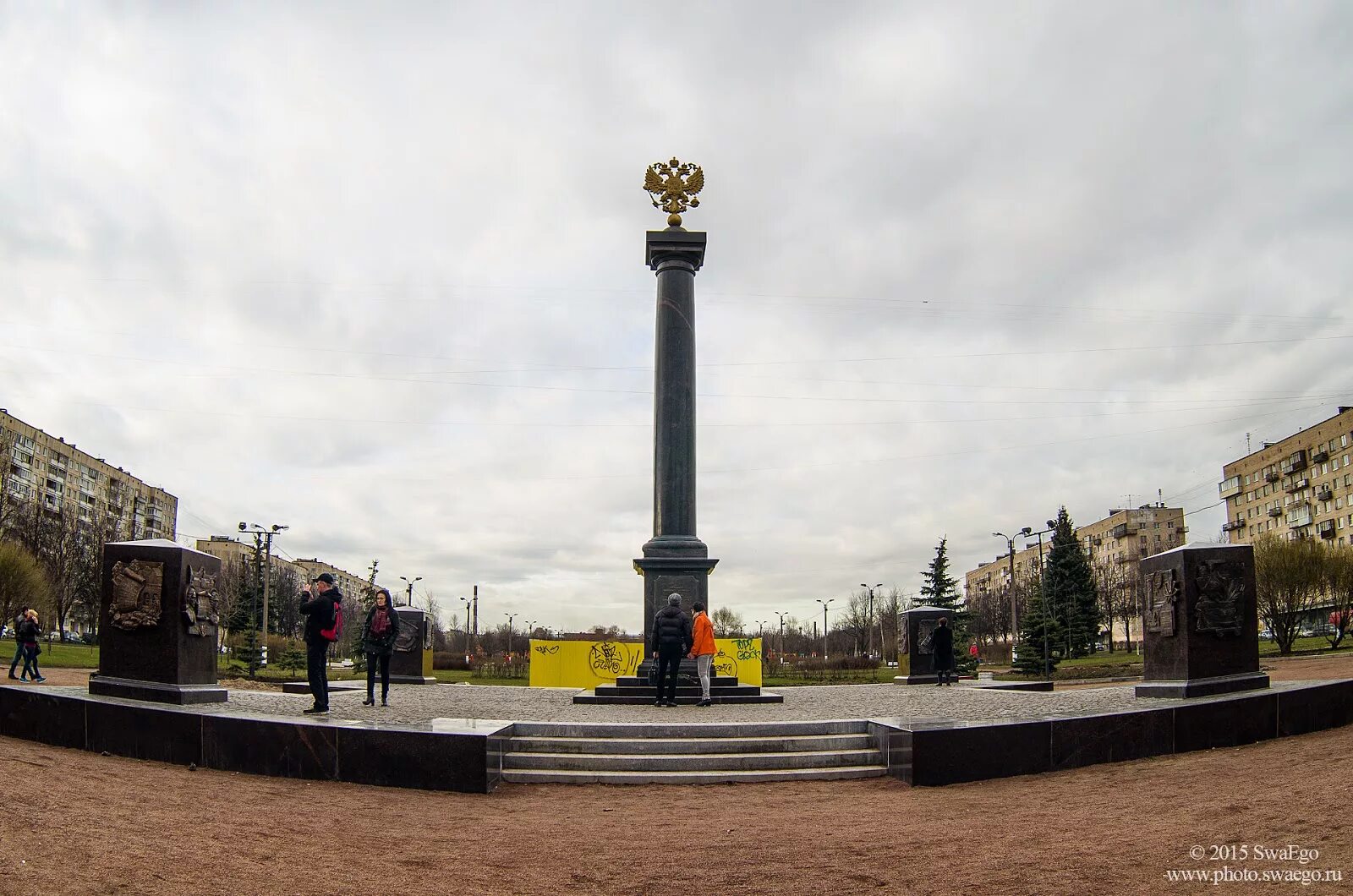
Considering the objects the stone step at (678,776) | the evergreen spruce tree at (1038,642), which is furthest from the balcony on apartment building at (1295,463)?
the stone step at (678,776)

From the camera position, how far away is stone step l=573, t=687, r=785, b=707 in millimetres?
17203

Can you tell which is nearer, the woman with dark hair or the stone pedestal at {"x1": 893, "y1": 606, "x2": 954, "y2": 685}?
the woman with dark hair

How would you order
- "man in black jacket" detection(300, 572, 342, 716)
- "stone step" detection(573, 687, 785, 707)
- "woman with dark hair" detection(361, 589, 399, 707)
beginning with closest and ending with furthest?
"man in black jacket" detection(300, 572, 342, 716) < "woman with dark hair" detection(361, 589, 399, 707) < "stone step" detection(573, 687, 785, 707)

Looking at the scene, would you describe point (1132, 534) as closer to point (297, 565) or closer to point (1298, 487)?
point (1298, 487)

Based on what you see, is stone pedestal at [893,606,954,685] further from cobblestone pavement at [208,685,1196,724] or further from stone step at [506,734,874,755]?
stone step at [506,734,874,755]

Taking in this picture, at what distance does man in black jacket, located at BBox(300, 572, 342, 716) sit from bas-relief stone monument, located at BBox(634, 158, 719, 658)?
21.2 ft

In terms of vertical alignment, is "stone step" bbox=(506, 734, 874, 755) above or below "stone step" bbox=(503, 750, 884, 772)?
above

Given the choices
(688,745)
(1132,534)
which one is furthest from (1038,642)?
(1132,534)

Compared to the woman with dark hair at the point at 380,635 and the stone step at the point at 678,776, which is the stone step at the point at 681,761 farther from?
the woman with dark hair at the point at 380,635

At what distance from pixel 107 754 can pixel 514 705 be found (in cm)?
622

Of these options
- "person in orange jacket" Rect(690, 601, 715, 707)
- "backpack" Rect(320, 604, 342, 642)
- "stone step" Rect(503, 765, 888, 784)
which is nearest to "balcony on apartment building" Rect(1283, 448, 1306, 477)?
"person in orange jacket" Rect(690, 601, 715, 707)

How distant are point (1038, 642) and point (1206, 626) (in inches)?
1370

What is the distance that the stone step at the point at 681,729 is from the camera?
1272cm

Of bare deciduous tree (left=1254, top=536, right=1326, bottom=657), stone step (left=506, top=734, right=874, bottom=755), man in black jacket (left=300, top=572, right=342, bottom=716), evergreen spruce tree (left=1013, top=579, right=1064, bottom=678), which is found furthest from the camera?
evergreen spruce tree (left=1013, top=579, right=1064, bottom=678)
